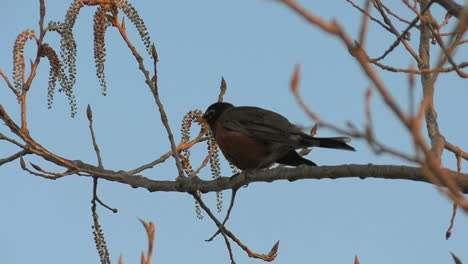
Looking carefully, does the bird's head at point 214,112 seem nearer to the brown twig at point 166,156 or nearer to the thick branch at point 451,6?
the brown twig at point 166,156

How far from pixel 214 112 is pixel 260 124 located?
53cm

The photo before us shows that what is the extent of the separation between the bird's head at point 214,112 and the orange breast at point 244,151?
24 centimetres

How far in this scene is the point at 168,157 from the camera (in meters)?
4.07

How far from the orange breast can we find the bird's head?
241 millimetres

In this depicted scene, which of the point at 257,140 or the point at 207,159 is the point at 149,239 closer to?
the point at 207,159

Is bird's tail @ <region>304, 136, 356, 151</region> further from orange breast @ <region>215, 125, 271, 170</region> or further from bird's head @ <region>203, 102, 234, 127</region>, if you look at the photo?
bird's head @ <region>203, 102, 234, 127</region>

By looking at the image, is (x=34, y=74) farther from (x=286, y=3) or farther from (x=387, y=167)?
(x=286, y=3)

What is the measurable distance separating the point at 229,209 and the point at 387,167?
1429 mm

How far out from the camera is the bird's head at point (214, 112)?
5143mm

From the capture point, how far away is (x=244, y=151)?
4.86m

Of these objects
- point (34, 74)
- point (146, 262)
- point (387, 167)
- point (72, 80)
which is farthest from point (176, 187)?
point (146, 262)

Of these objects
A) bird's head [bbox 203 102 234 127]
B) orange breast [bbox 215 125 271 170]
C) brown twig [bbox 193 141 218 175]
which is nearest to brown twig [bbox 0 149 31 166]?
brown twig [bbox 193 141 218 175]

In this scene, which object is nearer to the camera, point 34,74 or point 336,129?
point 336,129

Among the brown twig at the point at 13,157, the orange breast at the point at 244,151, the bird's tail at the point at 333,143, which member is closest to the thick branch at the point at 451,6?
the bird's tail at the point at 333,143
